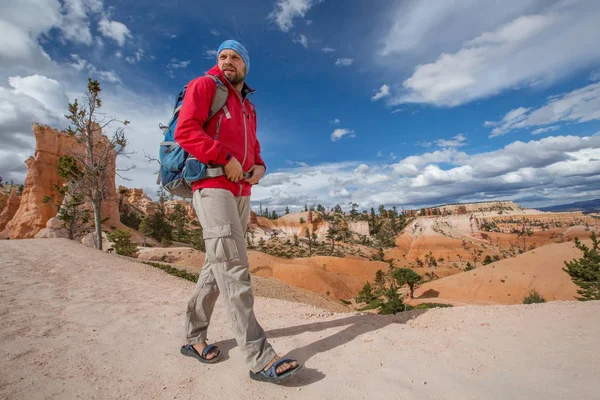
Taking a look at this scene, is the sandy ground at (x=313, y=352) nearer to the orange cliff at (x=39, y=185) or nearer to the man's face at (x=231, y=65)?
the man's face at (x=231, y=65)

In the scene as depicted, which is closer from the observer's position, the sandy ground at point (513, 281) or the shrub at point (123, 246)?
the shrub at point (123, 246)

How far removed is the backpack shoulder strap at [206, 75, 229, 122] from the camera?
2818 millimetres

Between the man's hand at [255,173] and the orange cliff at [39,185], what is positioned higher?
the orange cliff at [39,185]

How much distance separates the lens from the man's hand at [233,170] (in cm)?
266

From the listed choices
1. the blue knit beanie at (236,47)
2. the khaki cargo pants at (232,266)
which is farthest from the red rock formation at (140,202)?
the khaki cargo pants at (232,266)

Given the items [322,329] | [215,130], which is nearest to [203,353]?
[322,329]

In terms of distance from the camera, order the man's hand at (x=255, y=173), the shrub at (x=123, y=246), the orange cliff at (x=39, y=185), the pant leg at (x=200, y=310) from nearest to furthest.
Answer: the pant leg at (x=200, y=310) → the man's hand at (x=255, y=173) → the shrub at (x=123, y=246) → the orange cliff at (x=39, y=185)

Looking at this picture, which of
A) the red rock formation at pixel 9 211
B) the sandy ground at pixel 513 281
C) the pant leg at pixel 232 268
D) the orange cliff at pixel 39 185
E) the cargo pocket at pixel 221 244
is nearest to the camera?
the pant leg at pixel 232 268

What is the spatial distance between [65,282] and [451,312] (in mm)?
7473

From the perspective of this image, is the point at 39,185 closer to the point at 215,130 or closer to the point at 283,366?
the point at 215,130

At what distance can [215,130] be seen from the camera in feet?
9.22

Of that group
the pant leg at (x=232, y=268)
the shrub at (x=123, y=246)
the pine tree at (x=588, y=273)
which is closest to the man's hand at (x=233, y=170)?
the pant leg at (x=232, y=268)

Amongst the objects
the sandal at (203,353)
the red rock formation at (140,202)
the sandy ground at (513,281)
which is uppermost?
the red rock formation at (140,202)

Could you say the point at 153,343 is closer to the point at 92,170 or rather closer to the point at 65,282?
the point at 65,282
